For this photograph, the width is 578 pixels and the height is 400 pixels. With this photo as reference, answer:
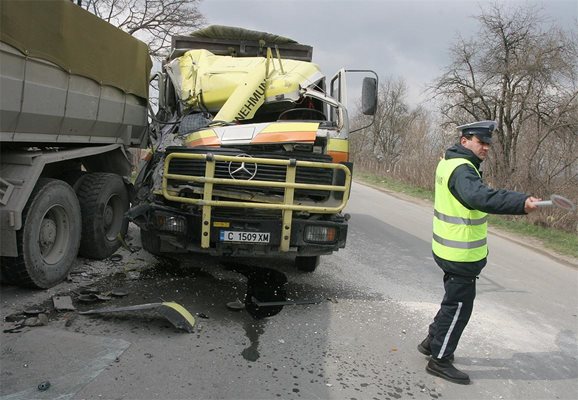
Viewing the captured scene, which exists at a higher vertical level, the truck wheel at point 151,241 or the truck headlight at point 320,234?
the truck headlight at point 320,234

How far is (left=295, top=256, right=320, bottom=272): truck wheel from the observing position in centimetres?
558

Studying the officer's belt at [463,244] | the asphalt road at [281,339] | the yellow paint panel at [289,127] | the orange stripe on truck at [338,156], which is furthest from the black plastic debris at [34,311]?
the officer's belt at [463,244]

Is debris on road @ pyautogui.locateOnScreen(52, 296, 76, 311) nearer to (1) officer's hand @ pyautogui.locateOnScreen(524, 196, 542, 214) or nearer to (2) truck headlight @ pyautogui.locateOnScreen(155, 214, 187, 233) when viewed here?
(2) truck headlight @ pyautogui.locateOnScreen(155, 214, 187, 233)

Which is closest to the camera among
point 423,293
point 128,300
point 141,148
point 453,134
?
point 128,300

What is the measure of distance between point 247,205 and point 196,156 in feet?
2.14

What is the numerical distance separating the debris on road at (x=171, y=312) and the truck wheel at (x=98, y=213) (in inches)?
60.6

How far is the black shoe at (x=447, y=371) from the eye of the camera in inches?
134

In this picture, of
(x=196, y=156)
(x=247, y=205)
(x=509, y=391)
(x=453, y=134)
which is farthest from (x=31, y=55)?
(x=453, y=134)

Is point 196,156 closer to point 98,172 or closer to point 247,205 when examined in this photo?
point 247,205

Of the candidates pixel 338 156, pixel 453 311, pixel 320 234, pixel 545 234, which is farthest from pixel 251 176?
pixel 545 234

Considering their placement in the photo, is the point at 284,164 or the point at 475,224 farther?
the point at 284,164

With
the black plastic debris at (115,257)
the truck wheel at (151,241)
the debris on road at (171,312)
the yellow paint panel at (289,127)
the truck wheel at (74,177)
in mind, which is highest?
the yellow paint panel at (289,127)

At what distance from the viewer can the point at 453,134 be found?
20797 millimetres

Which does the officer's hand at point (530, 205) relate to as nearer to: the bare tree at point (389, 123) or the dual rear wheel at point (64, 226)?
the dual rear wheel at point (64, 226)
